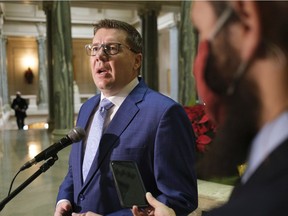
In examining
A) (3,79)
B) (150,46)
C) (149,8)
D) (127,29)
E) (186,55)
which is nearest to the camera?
(127,29)

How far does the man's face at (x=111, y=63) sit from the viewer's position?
1941 millimetres

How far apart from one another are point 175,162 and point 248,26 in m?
1.33

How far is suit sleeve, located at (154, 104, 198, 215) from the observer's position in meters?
1.79

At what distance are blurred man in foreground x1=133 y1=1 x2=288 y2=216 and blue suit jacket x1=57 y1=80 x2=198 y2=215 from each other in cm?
121

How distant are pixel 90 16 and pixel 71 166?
19.2 metres

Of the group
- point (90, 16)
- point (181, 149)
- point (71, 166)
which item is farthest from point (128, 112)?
point (90, 16)

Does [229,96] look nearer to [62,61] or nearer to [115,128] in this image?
[115,128]

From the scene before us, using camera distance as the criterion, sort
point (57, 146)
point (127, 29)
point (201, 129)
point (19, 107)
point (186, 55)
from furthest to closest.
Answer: point (19, 107) < point (186, 55) < point (201, 129) < point (127, 29) < point (57, 146)

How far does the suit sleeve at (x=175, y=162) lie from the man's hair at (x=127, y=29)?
1.31 ft

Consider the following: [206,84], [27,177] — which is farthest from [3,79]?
[206,84]

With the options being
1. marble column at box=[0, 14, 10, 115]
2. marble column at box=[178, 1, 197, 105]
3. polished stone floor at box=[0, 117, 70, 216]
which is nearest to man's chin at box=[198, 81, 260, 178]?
polished stone floor at box=[0, 117, 70, 216]

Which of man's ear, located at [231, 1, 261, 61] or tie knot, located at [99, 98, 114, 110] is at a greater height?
man's ear, located at [231, 1, 261, 61]

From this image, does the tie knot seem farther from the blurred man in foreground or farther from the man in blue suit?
the blurred man in foreground

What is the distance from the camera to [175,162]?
182 centimetres
